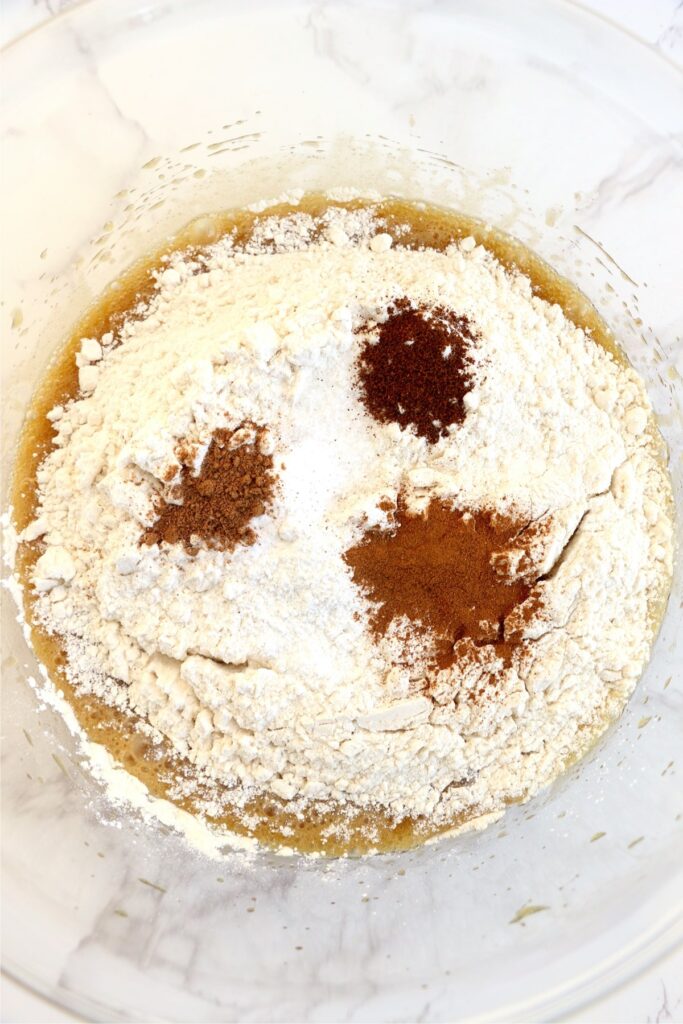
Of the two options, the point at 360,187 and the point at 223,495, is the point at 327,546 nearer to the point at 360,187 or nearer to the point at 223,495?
the point at 223,495

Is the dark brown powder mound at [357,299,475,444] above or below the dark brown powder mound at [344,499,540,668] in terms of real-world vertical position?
above

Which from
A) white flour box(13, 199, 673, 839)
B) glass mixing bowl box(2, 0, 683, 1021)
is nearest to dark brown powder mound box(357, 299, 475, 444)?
white flour box(13, 199, 673, 839)

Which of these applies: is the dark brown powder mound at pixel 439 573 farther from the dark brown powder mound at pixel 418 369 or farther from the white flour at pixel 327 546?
the dark brown powder mound at pixel 418 369

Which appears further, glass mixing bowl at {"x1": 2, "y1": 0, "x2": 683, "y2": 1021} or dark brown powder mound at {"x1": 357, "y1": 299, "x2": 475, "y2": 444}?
glass mixing bowl at {"x1": 2, "y1": 0, "x2": 683, "y2": 1021}

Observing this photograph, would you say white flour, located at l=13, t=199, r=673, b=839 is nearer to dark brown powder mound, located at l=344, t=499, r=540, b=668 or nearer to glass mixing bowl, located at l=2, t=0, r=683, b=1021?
dark brown powder mound, located at l=344, t=499, r=540, b=668

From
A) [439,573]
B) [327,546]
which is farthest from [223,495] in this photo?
[439,573]

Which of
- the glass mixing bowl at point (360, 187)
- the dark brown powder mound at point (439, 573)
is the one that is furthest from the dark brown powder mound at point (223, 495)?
the glass mixing bowl at point (360, 187)

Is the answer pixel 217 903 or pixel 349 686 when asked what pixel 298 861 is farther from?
pixel 349 686
